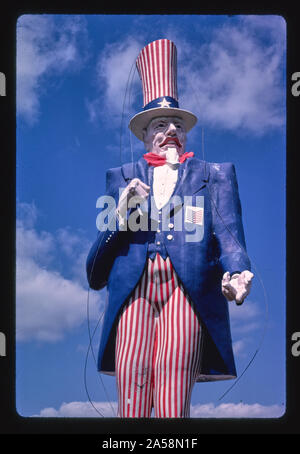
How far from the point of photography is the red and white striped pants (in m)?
5.46

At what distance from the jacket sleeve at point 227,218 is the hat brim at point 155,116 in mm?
285

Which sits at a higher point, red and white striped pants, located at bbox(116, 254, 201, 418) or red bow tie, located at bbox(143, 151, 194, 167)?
red bow tie, located at bbox(143, 151, 194, 167)

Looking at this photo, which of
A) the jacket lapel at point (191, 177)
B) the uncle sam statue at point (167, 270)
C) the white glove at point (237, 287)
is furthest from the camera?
the jacket lapel at point (191, 177)

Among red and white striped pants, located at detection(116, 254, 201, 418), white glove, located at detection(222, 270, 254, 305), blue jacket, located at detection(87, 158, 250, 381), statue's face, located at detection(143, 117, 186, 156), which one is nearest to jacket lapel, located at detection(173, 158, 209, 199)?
blue jacket, located at detection(87, 158, 250, 381)

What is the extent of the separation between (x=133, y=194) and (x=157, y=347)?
770 mm

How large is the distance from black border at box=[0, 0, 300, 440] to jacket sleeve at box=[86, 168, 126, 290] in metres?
0.41

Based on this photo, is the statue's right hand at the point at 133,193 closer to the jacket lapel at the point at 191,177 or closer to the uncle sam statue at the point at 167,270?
the uncle sam statue at the point at 167,270

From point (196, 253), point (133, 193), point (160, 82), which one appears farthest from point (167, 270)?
point (160, 82)

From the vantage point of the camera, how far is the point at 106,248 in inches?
224

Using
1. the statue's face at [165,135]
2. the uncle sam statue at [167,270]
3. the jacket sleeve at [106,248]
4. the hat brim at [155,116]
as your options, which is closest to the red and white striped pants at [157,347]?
the uncle sam statue at [167,270]

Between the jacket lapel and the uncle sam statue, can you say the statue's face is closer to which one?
the uncle sam statue

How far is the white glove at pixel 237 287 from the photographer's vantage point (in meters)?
5.39

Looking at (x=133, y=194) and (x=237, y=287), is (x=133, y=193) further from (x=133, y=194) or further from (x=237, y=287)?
(x=237, y=287)
